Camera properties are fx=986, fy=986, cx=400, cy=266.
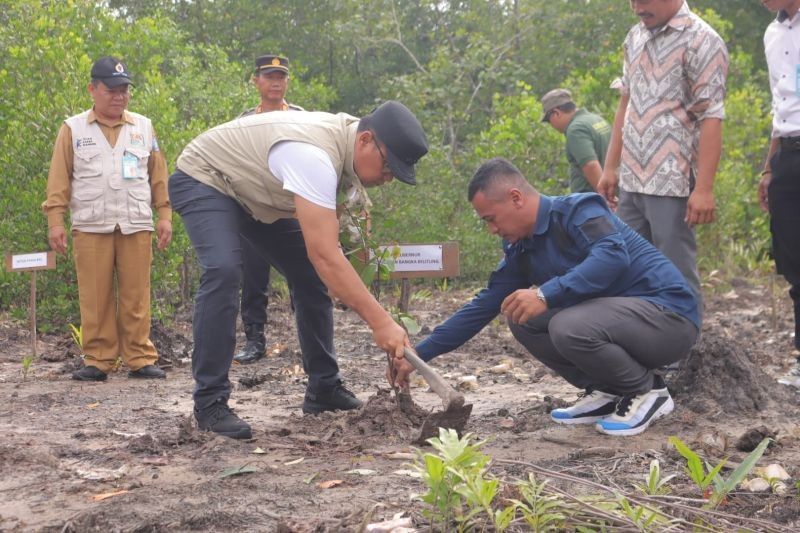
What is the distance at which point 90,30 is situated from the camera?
37.2 feet

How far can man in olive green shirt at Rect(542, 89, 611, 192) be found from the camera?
7145 millimetres

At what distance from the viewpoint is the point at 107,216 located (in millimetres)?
6273

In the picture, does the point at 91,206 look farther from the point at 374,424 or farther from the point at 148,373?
the point at 374,424

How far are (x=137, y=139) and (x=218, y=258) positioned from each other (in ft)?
8.47

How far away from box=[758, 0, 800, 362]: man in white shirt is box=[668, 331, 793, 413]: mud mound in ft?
1.62

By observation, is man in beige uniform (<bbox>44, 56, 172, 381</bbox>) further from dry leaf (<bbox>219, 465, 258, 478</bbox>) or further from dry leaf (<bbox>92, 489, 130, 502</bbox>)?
dry leaf (<bbox>92, 489, 130, 502</bbox>)

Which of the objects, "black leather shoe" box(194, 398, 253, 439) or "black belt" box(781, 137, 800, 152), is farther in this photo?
"black belt" box(781, 137, 800, 152)

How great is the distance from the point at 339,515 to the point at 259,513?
0.87 feet

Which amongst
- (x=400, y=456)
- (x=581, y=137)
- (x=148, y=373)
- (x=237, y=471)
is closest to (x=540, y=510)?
(x=400, y=456)

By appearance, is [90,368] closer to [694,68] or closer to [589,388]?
[589,388]

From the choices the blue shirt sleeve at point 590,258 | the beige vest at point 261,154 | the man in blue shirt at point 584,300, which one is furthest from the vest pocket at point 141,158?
the blue shirt sleeve at point 590,258

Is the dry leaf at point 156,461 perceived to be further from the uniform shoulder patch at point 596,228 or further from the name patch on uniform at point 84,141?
the name patch on uniform at point 84,141

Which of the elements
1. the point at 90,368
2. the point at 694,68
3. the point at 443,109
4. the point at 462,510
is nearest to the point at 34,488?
the point at 462,510

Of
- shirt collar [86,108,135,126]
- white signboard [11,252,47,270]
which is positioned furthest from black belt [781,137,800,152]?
white signboard [11,252,47,270]
